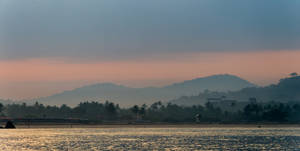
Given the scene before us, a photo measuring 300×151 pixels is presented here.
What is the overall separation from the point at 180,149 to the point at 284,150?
23138 mm

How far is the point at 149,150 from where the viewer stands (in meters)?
129

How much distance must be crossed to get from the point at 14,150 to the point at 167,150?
35.1m

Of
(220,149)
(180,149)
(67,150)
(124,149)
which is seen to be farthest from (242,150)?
(67,150)

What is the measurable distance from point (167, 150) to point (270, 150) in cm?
2303

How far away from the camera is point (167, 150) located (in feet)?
423

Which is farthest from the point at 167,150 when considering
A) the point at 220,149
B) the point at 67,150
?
the point at 67,150

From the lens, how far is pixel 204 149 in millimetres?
133500

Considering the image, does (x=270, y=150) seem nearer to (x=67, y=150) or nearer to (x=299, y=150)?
(x=299, y=150)

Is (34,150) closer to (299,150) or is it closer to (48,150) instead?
(48,150)

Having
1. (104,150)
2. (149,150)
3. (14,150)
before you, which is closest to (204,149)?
(149,150)

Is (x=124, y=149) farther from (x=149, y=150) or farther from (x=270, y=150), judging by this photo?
(x=270, y=150)

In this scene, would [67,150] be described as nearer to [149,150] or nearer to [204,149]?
[149,150]

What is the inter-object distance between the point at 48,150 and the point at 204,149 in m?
35.9

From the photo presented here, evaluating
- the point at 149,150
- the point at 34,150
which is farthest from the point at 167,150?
the point at 34,150
